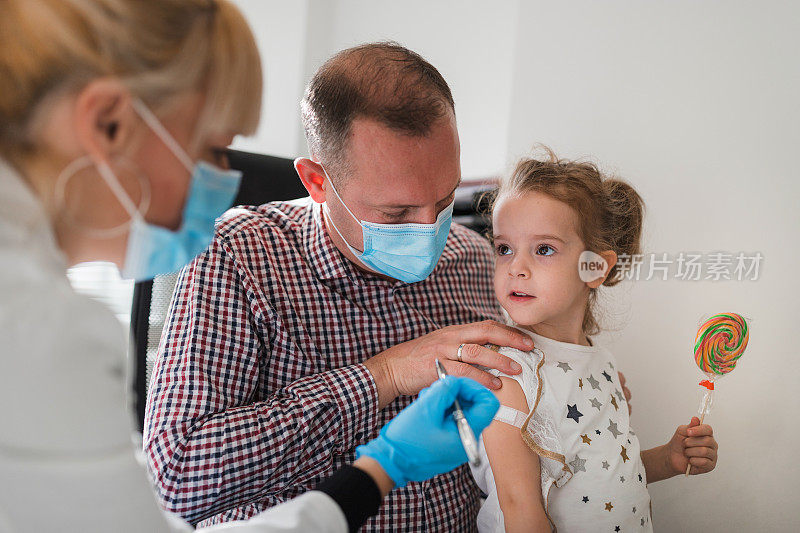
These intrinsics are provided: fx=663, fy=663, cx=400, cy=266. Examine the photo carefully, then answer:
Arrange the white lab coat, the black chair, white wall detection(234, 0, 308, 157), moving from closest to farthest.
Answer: the white lab coat → the black chair → white wall detection(234, 0, 308, 157)

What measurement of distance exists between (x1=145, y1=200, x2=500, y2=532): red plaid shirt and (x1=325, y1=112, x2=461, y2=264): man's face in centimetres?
17

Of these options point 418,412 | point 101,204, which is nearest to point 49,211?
point 101,204

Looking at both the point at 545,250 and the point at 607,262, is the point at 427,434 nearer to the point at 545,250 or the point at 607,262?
the point at 545,250

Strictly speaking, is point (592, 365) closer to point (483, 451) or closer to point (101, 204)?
point (483, 451)

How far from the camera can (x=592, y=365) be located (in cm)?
142

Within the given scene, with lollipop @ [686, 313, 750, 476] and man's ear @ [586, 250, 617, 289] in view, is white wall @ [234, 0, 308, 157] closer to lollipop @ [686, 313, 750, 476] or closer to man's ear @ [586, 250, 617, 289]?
man's ear @ [586, 250, 617, 289]

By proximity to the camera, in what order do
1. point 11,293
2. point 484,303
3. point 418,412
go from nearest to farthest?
point 11,293 → point 418,412 → point 484,303

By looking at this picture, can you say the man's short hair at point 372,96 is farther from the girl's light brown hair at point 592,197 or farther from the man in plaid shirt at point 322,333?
the girl's light brown hair at point 592,197

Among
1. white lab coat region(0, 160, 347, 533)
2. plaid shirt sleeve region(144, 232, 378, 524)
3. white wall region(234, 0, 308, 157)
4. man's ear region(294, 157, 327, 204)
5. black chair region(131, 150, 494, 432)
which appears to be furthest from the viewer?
white wall region(234, 0, 308, 157)

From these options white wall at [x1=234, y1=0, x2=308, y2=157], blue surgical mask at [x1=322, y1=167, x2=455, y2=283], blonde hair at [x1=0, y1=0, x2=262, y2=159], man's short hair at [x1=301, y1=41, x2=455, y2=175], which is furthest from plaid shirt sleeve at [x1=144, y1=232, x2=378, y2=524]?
white wall at [x1=234, y1=0, x2=308, y2=157]

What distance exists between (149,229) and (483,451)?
0.80 meters

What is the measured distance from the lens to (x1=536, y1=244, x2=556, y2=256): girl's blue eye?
→ 4.41 feet

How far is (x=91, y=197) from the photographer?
73 cm

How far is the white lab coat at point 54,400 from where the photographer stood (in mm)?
617
